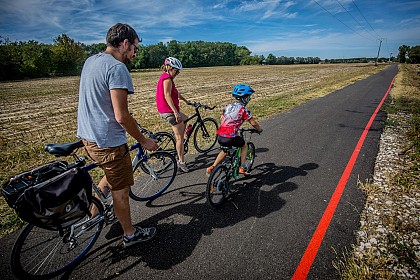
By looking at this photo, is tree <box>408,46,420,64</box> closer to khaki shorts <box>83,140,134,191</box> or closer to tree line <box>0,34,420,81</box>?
tree line <box>0,34,420,81</box>

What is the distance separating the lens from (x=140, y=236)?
283 centimetres

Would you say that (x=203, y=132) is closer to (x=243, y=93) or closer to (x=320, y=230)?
(x=243, y=93)

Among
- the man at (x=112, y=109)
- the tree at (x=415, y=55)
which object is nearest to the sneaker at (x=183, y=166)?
the man at (x=112, y=109)

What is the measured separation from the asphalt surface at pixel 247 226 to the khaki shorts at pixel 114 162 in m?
1.03

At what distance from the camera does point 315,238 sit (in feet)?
9.25

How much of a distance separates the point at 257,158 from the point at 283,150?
0.98 metres

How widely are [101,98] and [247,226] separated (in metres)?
2.64

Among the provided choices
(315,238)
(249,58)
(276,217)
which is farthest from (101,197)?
(249,58)

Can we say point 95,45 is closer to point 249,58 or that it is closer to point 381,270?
point 249,58

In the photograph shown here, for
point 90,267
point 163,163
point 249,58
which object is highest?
point 249,58

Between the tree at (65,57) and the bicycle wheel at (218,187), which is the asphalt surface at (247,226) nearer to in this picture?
the bicycle wheel at (218,187)

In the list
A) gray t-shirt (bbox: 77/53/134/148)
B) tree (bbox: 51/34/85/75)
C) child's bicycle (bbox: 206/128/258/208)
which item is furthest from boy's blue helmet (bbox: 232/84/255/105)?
tree (bbox: 51/34/85/75)

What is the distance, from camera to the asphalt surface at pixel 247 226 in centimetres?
246

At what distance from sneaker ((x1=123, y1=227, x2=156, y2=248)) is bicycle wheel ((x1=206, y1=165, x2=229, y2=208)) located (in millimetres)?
991
